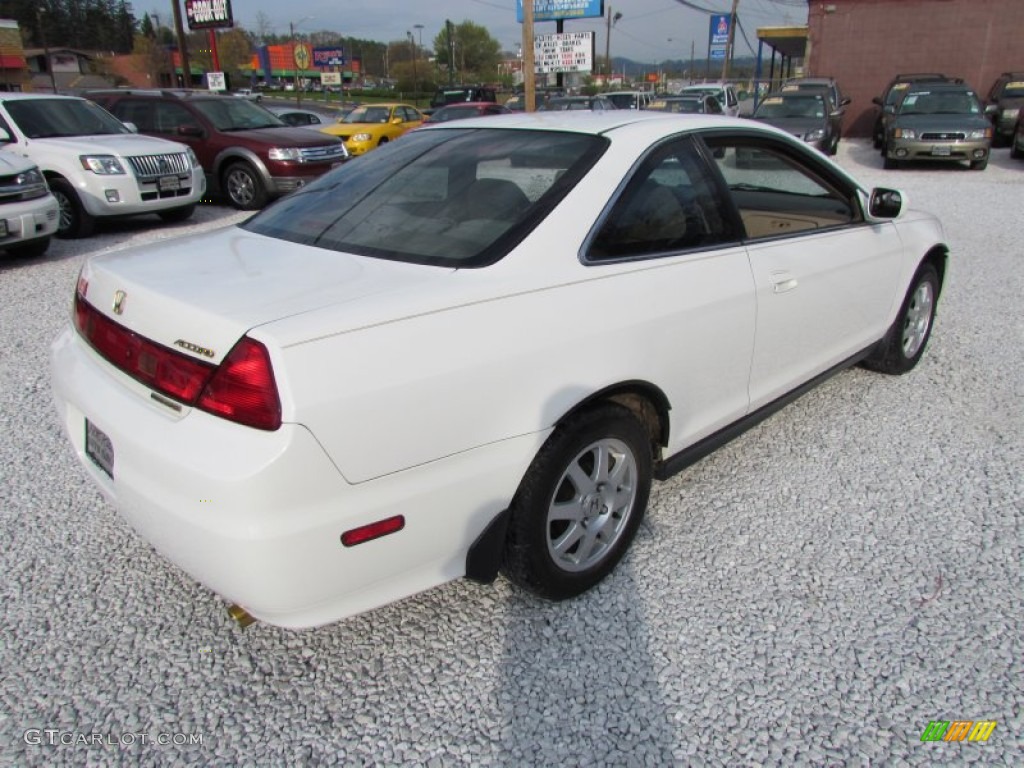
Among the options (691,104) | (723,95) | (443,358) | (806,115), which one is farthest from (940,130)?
(443,358)

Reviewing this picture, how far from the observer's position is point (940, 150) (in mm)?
14273

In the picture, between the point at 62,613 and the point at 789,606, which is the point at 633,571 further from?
the point at 62,613

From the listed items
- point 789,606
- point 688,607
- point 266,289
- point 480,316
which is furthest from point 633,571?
point 266,289

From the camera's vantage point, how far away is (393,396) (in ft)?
6.16

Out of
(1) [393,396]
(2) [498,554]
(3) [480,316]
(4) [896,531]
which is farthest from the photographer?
(4) [896,531]

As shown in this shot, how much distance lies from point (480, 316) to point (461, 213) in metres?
0.63

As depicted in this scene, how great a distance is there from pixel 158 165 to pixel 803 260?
831 cm

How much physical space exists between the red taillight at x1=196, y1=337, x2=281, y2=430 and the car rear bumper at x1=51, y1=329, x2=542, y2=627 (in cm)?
3

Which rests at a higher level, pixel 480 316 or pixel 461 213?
pixel 461 213

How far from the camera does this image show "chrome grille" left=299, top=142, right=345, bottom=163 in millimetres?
10813

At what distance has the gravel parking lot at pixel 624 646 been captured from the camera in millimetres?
2020

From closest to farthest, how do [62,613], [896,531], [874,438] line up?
1. [62,613]
2. [896,531]
3. [874,438]

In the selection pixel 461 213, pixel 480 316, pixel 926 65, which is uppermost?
pixel 926 65

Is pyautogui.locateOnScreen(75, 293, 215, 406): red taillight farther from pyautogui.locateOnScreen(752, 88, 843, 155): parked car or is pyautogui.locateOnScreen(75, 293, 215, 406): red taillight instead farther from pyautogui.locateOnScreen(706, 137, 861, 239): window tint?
pyautogui.locateOnScreen(752, 88, 843, 155): parked car
